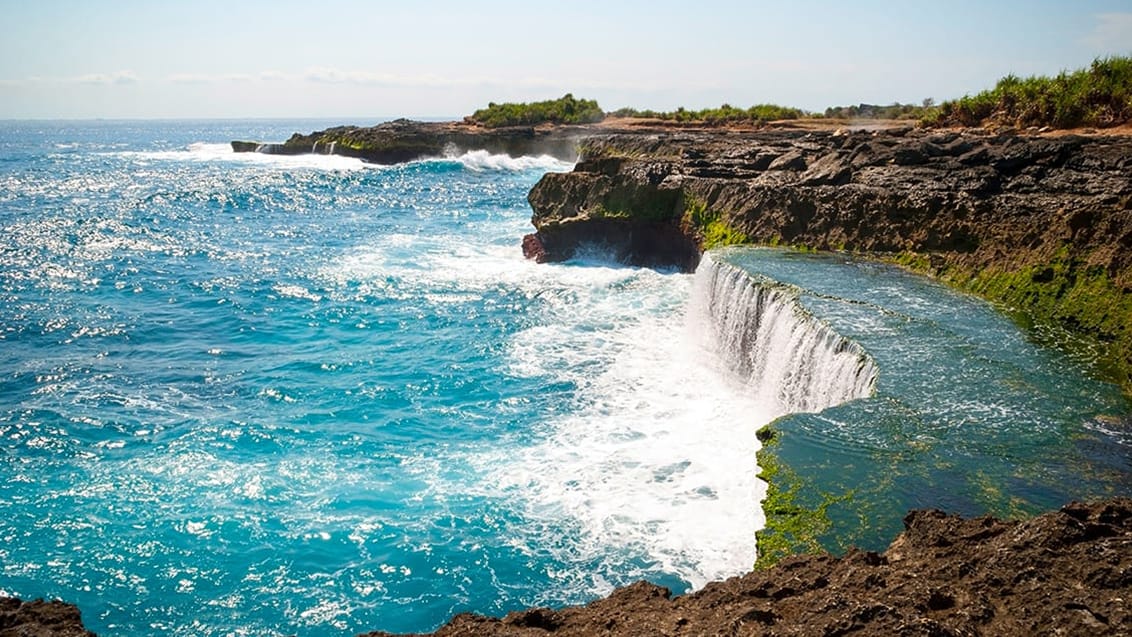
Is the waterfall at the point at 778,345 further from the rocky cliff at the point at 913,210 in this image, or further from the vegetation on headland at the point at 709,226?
the rocky cliff at the point at 913,210

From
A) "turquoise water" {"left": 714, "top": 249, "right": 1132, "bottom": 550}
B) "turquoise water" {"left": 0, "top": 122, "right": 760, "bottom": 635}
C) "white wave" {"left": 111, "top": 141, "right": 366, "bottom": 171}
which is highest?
"white wave" {"left": 111, "top": 141, "right": 366, "bottom": 171}

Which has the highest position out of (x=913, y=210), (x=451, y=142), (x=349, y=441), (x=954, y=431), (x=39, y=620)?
(x=451, y=142)

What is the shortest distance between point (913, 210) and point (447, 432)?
1379 cm

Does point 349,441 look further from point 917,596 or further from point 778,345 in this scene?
point 917,596

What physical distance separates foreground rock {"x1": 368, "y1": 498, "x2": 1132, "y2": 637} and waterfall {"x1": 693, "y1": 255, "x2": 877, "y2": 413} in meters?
5.71

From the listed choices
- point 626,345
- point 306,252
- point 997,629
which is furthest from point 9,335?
point 997,629

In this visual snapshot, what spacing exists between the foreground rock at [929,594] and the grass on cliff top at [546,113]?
77.3m

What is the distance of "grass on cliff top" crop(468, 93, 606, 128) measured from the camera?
81812 millimetres

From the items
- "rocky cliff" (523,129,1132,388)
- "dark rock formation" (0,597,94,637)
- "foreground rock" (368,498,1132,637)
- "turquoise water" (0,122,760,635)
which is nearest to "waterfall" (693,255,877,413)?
"turquoise water" (0,122,760,635)

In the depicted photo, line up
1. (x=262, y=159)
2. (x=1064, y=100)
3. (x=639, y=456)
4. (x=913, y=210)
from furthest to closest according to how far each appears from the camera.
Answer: (x=262, y=159) → (x=1064, y=100) → (x=913, y=210) → (x=639, y=456)

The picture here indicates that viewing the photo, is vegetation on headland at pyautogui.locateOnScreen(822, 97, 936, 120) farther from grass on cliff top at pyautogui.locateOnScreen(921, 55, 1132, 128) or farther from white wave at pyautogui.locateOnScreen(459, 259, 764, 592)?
white wave at pyautogui.locateOnScreen(459, 259, 764, 592)

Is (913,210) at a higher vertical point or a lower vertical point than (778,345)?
higher

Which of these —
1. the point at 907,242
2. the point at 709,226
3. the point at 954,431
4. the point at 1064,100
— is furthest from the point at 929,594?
the point at 1064,100

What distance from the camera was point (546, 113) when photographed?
274 ft
